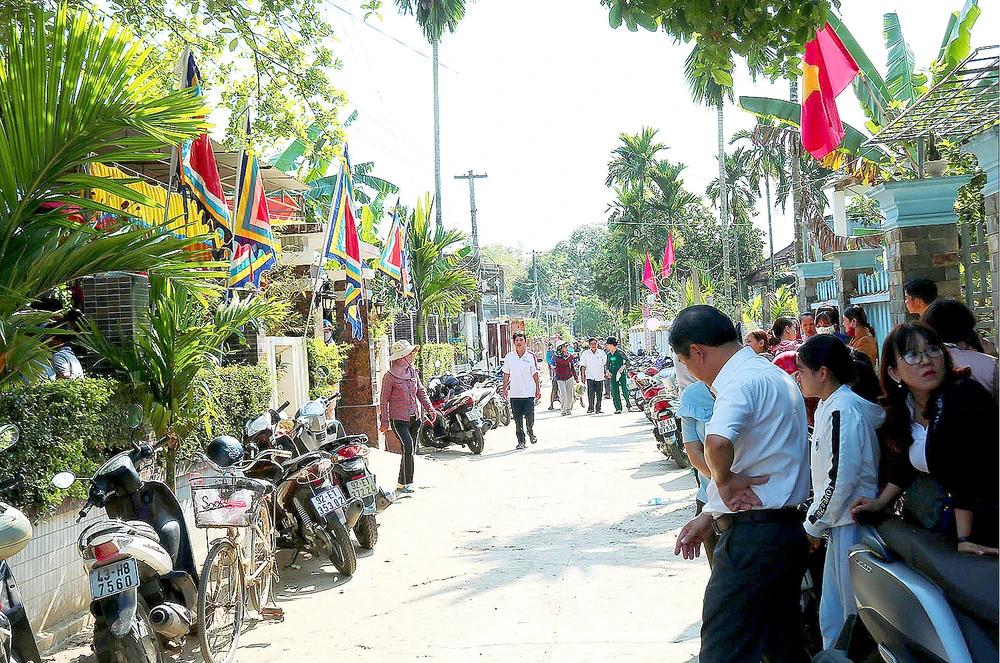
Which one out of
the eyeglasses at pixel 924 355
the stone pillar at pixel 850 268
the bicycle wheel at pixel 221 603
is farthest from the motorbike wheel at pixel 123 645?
the stone pillar at pixel 850 268

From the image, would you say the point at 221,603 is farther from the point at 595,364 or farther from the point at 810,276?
the point at 595,364

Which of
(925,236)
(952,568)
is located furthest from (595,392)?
(952,568)

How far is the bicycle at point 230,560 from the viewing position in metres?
5.36

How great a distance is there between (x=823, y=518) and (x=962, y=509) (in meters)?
0.84

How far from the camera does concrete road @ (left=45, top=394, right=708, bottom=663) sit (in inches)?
214

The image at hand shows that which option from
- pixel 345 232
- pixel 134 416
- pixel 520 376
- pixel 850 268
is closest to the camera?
pixel 134 416

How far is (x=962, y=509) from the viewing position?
3.23 m

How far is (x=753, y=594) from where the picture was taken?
3.44 m

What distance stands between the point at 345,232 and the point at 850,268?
687 centimetres

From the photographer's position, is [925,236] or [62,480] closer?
[62,480]

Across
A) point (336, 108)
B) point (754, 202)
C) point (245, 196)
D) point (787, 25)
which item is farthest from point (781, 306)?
point (787, 25)

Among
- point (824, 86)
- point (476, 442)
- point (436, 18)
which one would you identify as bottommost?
point (476, 442)

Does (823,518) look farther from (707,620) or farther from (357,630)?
(357,630)

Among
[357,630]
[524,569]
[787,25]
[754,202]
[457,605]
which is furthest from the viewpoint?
[754,202]
